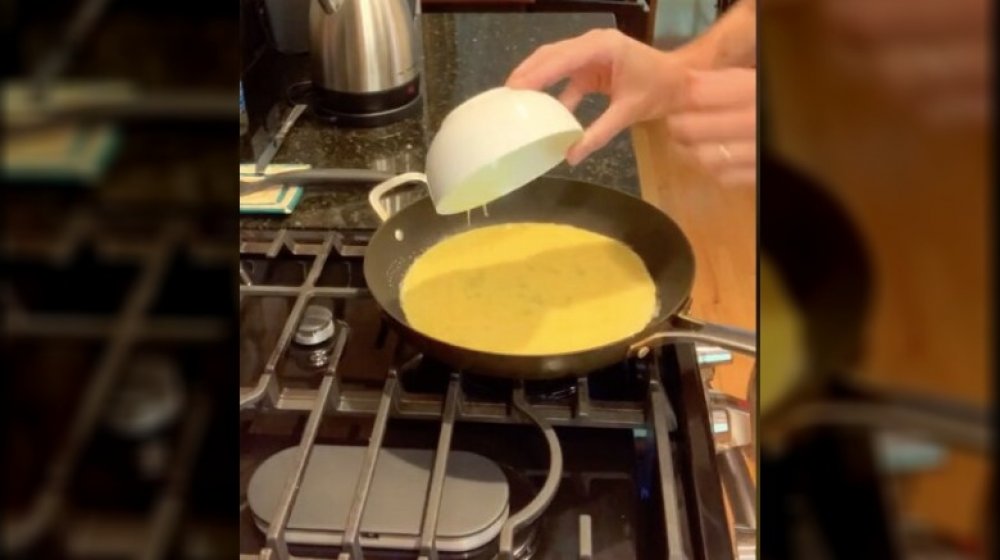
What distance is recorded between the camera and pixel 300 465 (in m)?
0.58

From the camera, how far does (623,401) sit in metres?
0.67

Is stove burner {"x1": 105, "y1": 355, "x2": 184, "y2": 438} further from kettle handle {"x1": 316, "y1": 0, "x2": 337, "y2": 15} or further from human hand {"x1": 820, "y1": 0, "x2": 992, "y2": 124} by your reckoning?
kettle handle {"x1": 316, "y1": 0, "x2": 337, "y2": 15}

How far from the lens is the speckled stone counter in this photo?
919mm

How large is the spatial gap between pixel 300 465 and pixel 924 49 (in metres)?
0.51

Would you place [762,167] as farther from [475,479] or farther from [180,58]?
[475,479]

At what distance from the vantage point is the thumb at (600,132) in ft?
2.49

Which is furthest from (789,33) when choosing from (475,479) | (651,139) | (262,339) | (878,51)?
(651,139)

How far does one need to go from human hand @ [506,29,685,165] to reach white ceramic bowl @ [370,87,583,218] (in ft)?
0.45

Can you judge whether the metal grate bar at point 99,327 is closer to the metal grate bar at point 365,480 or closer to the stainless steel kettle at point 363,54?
the metal grate bar at point 365,480

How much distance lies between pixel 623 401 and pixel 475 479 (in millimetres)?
130

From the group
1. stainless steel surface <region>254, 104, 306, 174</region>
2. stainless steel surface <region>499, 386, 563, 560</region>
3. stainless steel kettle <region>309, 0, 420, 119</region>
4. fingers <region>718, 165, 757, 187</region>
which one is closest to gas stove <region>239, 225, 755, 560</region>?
stainless steel surface <region>499, 386, 563, 560</region>

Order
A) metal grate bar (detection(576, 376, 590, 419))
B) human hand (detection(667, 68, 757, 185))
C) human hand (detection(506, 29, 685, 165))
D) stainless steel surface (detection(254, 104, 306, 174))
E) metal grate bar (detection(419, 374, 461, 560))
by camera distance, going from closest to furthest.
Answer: metal grate bar (detection(419, 374, 461, 560))
metal grate bar (detection(576, 376, 590, 419))
human hand (detection(667, 68, 757, 185))
human hand (detection(506, 29, 685, 165))
stainless steel surface (detection(254, 104, 306, 174))

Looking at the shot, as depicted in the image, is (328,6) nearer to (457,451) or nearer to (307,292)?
(307,292)

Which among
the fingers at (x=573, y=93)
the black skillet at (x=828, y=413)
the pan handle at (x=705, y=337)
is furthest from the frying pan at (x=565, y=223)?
the black skillet at (x=828, y=413)
